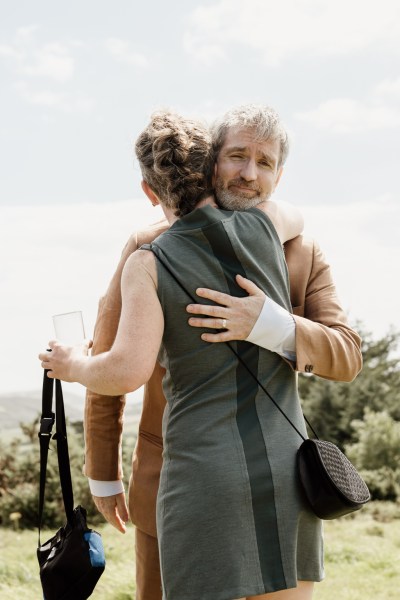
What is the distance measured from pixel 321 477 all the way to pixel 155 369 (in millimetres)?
751

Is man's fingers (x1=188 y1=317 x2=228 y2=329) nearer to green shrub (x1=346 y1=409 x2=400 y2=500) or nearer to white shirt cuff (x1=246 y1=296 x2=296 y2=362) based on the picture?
white shirt cuff (x1=246 y1=296 x2=296 y2=362)

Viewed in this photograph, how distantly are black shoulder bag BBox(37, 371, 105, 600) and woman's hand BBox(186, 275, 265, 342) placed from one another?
24.2 inches

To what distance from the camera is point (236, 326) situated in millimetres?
1962

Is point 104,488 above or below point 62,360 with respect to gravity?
below

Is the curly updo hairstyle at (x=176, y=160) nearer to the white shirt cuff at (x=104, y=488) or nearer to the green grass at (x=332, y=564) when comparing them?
the white shirt cuff at (x=104, y=488)

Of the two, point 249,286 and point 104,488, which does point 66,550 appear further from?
point 249,286

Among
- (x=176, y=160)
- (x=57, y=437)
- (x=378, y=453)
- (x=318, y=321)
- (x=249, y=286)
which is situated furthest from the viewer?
(x=378, y=453)

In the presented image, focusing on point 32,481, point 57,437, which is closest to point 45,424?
point 57,437

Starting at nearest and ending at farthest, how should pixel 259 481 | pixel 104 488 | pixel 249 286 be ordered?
pixel 259 481, pixel 249 286, pixel 104 488

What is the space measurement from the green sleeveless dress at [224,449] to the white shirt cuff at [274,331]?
0.10ft

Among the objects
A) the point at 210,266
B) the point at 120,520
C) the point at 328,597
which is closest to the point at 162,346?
the point at 210,266

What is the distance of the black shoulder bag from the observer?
2260 millimetres

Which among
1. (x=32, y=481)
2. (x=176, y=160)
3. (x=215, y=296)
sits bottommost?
(x=32, y=481)

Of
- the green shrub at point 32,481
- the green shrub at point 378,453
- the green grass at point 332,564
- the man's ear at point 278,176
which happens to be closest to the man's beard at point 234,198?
the man's ear at point 278,176
